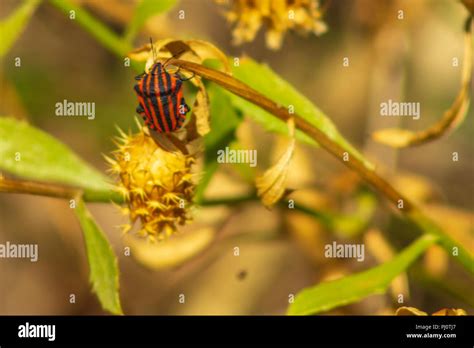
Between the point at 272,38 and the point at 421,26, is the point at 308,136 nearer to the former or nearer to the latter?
the point at 272,38

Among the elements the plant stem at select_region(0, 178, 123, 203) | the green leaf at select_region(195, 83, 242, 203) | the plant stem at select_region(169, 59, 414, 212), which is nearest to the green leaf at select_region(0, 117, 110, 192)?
the plant stem at select_region(0, 178, 123, 203)

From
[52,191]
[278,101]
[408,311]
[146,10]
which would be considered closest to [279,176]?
[278,101]
